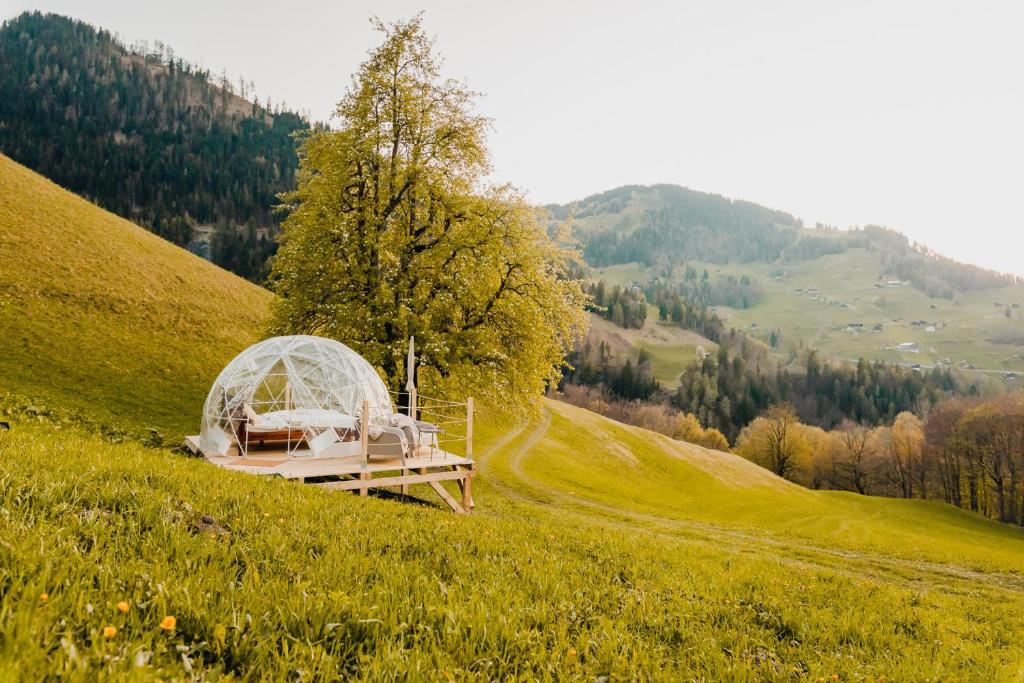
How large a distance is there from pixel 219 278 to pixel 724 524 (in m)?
50.4

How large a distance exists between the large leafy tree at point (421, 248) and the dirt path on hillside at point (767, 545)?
10116mm

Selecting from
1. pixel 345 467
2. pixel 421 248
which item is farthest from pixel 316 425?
pixel 421 248

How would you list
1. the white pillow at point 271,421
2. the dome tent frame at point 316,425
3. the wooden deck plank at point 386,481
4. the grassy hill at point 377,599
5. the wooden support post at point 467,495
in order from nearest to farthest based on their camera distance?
the grassy hill at point 377,599
the wooden deck plank at point 386,481
the dome tent frame at point 316,425
the white pillow at point 271,421
the wooden support post at point 467,495

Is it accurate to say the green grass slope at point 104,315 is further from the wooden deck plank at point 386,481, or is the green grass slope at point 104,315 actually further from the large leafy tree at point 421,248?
the wooden deck plank at point 386,481

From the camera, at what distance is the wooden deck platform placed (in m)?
16.6

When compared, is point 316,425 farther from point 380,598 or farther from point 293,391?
point 380,598

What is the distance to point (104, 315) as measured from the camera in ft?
116

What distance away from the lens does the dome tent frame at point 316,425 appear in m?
18.1

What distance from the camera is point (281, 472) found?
1630cm

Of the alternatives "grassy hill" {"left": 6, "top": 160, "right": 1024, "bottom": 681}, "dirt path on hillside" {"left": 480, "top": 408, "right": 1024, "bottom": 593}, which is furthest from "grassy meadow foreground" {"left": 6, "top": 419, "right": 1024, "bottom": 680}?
"dirt path on hillside" {"left": 480, "top": 408, "right": 1024, "bottom": 593}

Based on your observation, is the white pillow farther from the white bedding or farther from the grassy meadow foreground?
the grassy meadow foreground

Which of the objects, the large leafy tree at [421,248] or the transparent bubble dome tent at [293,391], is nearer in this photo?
the transparent bubble dome tent at [293,391]

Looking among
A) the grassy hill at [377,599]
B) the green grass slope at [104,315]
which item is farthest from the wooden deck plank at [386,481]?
the green grass slope at [104,315]

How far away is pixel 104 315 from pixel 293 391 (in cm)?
2327
